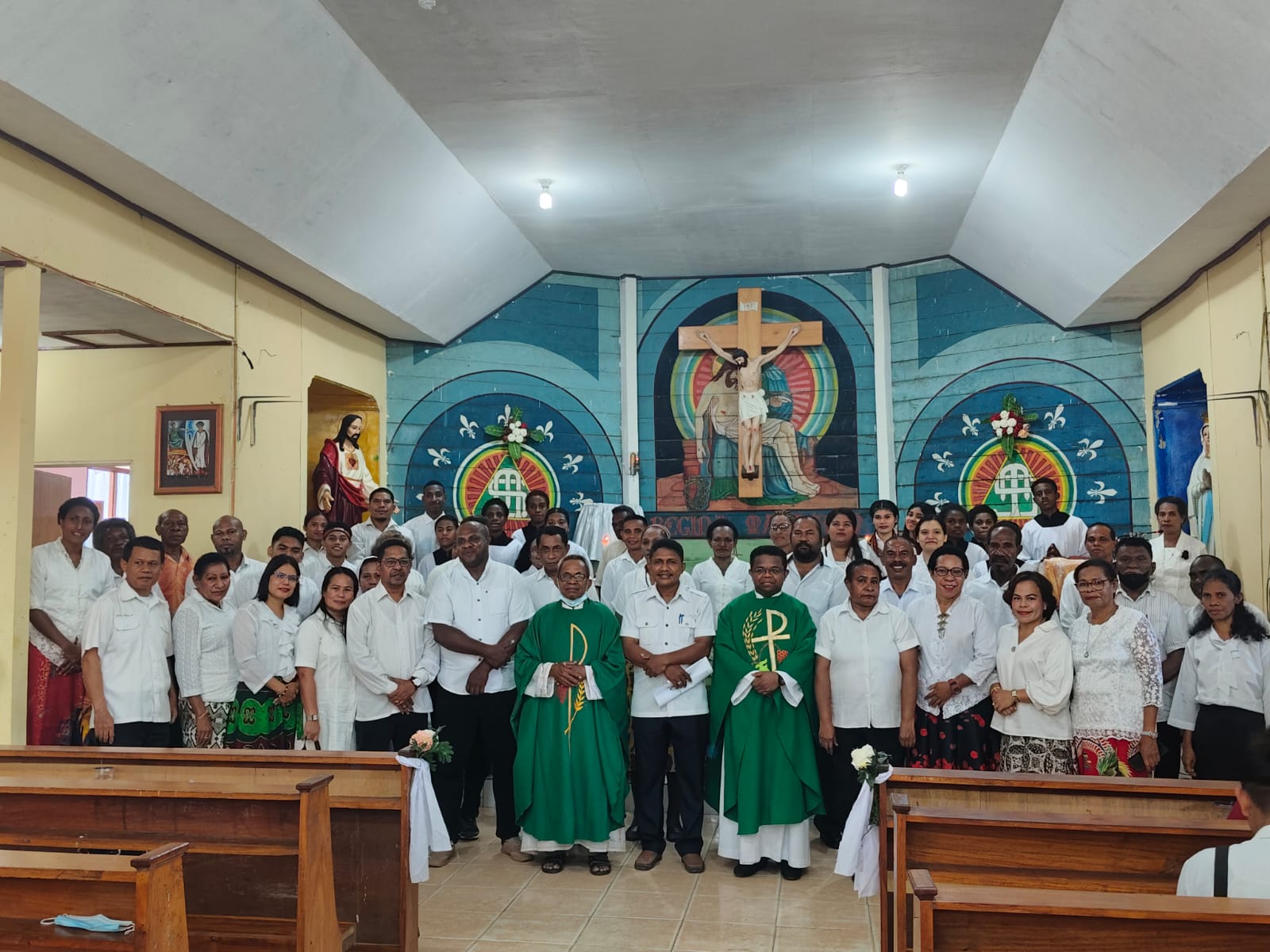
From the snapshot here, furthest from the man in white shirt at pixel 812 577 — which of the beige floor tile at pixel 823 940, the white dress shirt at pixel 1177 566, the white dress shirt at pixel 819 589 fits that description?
the white dress shirt at pixel 1177 566

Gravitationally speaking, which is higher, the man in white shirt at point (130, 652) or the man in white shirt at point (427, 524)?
the man in white shirt at point (427, 524)

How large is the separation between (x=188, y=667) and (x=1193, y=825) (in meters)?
3.97

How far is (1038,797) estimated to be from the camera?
3547 millimetres

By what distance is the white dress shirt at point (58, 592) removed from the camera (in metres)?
5.47

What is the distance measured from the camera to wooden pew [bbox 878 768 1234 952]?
11.2ft

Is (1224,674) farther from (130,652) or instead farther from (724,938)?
(130,652)

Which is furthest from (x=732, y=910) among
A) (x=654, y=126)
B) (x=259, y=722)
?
(x=654, y=126)

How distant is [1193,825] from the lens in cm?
301

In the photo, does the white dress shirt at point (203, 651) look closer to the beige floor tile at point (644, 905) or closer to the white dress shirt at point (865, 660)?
the beige floor tile at point (644, 905)

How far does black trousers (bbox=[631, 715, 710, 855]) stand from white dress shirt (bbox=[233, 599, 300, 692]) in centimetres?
164

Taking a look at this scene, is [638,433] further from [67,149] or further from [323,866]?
[323,866]

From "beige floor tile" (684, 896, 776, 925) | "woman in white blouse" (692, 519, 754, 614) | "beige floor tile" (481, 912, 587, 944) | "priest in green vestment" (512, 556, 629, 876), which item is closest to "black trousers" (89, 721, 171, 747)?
"priest in green vestment" (512, 556, 629, 876)

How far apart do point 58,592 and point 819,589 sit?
149 inches

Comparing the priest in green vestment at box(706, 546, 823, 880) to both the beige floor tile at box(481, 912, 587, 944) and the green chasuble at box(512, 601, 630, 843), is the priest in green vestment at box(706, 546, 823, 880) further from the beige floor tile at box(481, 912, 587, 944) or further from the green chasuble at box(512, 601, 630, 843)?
the beige floor tile at box(481, 912, 587, 944)
